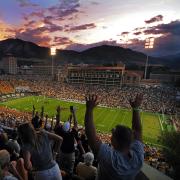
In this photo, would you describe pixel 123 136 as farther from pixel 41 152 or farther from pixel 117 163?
pixel 41 152

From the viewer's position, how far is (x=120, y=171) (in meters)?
2.74

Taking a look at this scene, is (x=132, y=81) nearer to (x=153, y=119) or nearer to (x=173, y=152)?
(x=153, y=119)

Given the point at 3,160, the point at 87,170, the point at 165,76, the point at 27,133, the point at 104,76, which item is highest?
the point at 27,133

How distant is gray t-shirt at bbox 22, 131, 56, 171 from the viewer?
3.94m

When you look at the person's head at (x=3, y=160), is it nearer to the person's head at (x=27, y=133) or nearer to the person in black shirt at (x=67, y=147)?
the person's head at (x=27, y=133)

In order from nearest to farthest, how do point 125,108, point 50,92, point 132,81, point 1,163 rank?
point 1,163
point 125,108
point 50,92
point 132,81

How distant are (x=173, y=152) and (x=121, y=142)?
15.0 m

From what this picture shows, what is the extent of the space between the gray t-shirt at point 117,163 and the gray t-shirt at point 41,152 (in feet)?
4.42

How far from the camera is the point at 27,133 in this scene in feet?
12.5

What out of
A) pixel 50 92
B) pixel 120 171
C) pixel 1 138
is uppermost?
pixel 120 171

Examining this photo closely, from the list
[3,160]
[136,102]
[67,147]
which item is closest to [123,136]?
[136,102]

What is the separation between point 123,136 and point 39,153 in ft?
5.50

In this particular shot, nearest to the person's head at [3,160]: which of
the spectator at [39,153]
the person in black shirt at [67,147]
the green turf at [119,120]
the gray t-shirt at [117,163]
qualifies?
the spectator at [39,153]

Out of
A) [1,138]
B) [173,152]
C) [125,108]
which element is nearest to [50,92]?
[125,108]
